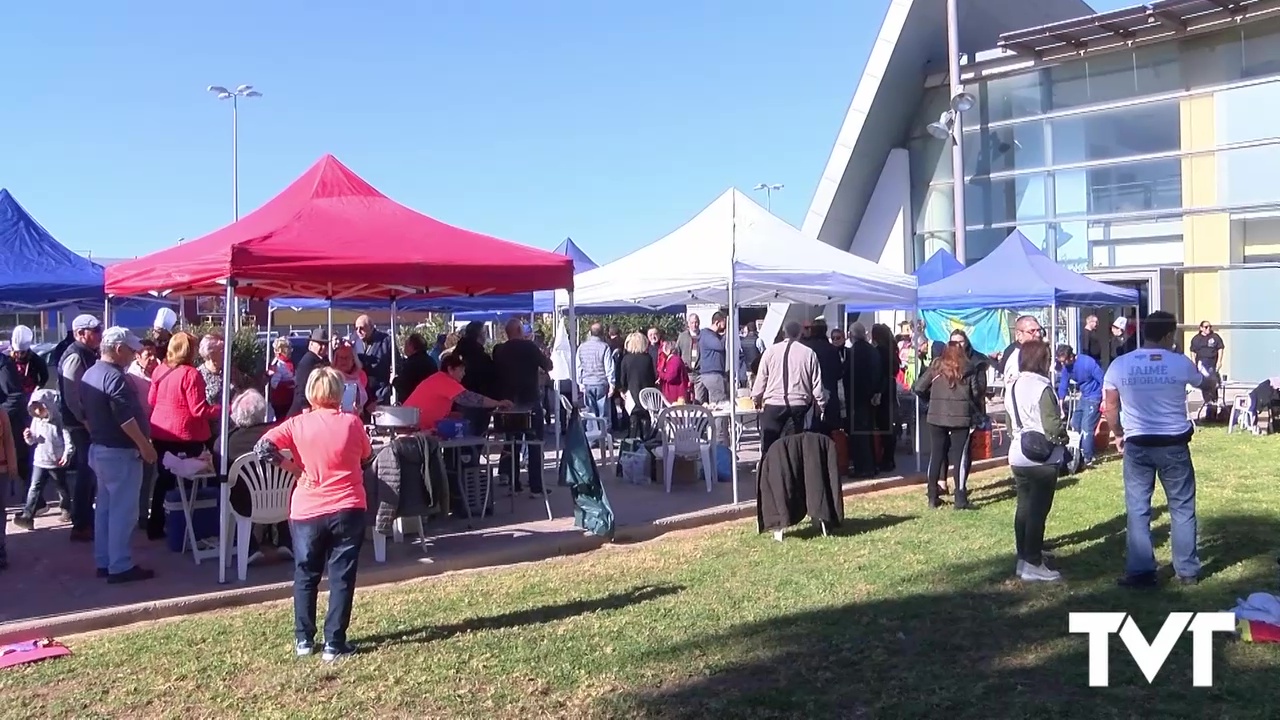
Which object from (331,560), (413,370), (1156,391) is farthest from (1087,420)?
(331,560)

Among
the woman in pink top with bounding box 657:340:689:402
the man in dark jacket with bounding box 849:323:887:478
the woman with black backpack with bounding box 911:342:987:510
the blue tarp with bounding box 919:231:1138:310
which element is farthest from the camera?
the woman in pink top with bounding box 657:340:689:402

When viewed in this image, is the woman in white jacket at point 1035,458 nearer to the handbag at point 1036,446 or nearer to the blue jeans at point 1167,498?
the handbag at point 1036,446

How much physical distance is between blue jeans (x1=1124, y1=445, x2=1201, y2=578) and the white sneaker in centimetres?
42

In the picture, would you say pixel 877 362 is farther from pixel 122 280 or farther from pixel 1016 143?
pixel 1016 143

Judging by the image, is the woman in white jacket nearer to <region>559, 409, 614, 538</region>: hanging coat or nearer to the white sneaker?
the white sneaker

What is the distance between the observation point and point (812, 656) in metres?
5.12

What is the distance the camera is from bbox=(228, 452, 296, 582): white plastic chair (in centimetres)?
655

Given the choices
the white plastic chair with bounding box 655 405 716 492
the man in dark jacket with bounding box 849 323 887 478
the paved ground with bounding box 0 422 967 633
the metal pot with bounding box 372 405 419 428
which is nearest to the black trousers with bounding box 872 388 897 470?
the man in dark jacket with bounding box 849 323 887 478

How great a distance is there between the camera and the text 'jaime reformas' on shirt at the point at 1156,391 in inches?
235

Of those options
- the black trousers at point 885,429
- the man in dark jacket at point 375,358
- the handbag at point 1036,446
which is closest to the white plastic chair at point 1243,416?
the black trousers at point 885,429

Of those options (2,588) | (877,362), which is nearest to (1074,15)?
(877,362)

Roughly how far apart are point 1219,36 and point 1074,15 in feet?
19.4

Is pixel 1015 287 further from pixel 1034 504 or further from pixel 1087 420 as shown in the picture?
pixel 1034 504

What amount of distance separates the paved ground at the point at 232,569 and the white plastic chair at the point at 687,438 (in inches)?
9.2
